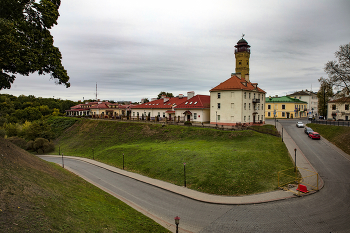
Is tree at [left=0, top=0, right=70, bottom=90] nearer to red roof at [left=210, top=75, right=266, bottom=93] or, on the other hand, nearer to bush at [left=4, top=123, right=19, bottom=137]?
red roof at [left=210, top=75, right=266, bottom=93]

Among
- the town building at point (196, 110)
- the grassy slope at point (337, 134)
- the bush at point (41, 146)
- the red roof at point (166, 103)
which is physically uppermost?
the red roof at point (166, 103)

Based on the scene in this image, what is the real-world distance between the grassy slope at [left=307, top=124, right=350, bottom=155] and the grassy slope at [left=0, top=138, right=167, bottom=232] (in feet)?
93.1

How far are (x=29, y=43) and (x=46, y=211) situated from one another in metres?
11.7

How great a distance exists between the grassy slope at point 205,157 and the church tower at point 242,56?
22.6 m

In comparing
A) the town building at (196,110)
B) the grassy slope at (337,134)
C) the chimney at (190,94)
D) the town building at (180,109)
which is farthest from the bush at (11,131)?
the grassy slope at (337,134)

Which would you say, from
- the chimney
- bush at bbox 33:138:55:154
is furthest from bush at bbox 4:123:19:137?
the chimney

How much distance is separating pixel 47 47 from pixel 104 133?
3659 centimetres

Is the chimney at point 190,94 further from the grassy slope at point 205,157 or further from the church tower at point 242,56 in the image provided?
the grassy slope at point 205,157

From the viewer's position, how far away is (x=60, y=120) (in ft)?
224

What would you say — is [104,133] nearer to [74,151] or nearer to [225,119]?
[74,151]

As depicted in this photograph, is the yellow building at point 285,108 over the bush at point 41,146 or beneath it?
over

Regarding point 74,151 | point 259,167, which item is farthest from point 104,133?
point 259,167

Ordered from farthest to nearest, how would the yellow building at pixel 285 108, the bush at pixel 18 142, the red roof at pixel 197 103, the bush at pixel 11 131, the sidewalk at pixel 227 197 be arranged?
the yellow building at pixel 285 108 < the bush at pixel 11 131 < the red roof at pixel 197 103 < the bush at pixel 18 142 < the sidewalk at pixel 227 197

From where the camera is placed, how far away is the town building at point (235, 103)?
1630 inches
